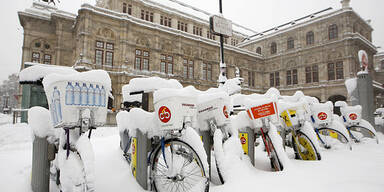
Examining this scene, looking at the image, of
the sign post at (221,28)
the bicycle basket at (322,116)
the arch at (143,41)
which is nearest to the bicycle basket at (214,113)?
the bicycle basket at (322,116)

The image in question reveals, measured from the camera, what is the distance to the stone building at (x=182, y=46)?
16422 mm

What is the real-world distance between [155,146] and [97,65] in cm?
1559

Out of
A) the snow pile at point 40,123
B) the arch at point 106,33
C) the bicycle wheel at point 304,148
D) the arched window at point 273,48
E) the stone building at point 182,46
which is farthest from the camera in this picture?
the arched window at point 273,48

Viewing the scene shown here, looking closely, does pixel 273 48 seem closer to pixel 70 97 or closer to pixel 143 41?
pixel 143 41

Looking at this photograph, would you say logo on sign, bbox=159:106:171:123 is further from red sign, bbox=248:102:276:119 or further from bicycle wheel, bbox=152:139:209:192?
red sign, bbox=248:102:276:119

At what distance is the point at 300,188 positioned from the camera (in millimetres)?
2342

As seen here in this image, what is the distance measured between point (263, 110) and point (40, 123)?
9.51 ft

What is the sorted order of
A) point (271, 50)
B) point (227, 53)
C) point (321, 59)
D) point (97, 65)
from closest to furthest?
1. point (97, 65)
2. point (321, 59)
3. point (227, 53)
4. point (271, 50)

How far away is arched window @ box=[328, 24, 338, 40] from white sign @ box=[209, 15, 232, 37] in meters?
22.2

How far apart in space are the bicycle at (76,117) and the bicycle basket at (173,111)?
57 cm

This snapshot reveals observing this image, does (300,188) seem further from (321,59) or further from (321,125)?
(321,59)

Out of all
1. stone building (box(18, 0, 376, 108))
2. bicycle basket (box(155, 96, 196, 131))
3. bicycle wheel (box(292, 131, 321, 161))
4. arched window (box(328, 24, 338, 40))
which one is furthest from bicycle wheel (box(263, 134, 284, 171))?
arched window (box(328, 24, 338, 40))

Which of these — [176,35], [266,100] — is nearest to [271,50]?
[176,35]

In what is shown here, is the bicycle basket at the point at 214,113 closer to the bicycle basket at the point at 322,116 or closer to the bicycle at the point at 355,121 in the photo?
the bicycle basket at the point at 322,116
